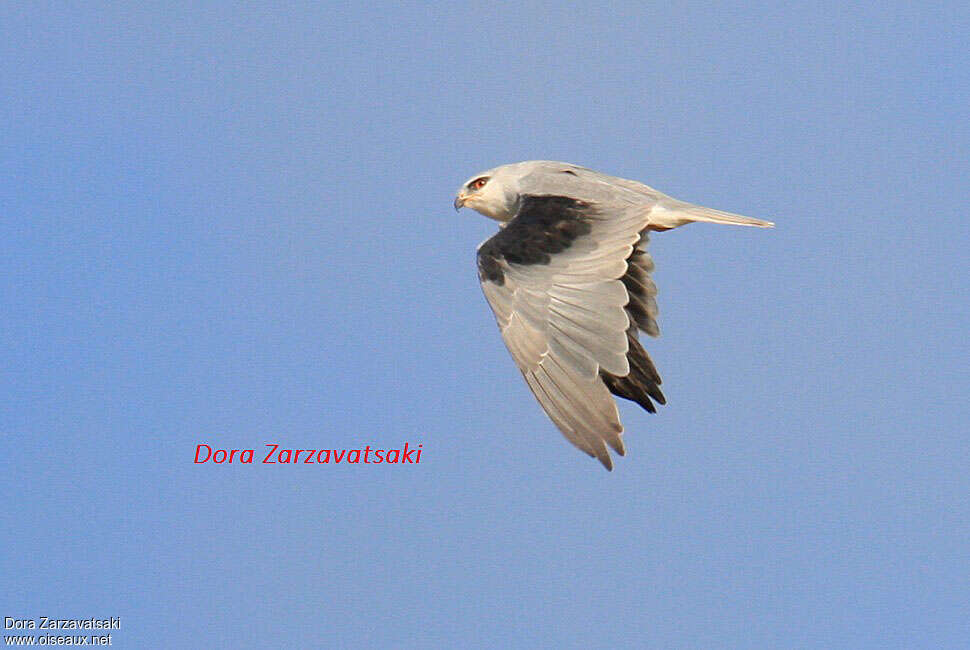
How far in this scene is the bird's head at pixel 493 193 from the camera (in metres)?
11.8

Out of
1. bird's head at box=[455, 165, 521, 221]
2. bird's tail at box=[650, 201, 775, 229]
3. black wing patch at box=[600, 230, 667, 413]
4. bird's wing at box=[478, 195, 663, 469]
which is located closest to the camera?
bird's wing at box=[478, 195, 663, 469]

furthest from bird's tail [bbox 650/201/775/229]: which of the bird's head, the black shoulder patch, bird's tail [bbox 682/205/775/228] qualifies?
the bird's head

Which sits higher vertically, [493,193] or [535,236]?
[493,193]

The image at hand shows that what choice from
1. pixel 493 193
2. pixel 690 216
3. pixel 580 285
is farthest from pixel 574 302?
pixel 493 193

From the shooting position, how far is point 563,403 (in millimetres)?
9562

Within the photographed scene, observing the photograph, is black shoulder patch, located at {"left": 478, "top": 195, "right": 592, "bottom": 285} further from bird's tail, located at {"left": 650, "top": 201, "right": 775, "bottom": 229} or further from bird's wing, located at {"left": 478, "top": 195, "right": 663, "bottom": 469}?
bird's tail, located at {"left": 650, "top": 201, "right": 775, "bottom": 229}

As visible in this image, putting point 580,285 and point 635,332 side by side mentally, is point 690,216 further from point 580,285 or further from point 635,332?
point 580,285

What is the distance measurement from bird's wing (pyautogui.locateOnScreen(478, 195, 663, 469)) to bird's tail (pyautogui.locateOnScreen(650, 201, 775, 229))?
18 centimetres

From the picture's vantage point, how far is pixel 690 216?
11.0 meters

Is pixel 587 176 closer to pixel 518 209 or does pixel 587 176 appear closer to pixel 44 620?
pixel 518 209

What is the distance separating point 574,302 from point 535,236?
759 millimetres

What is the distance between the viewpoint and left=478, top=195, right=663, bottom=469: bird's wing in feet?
31.3

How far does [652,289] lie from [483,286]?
1.43 m

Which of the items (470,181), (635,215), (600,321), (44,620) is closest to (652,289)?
(635,215)
